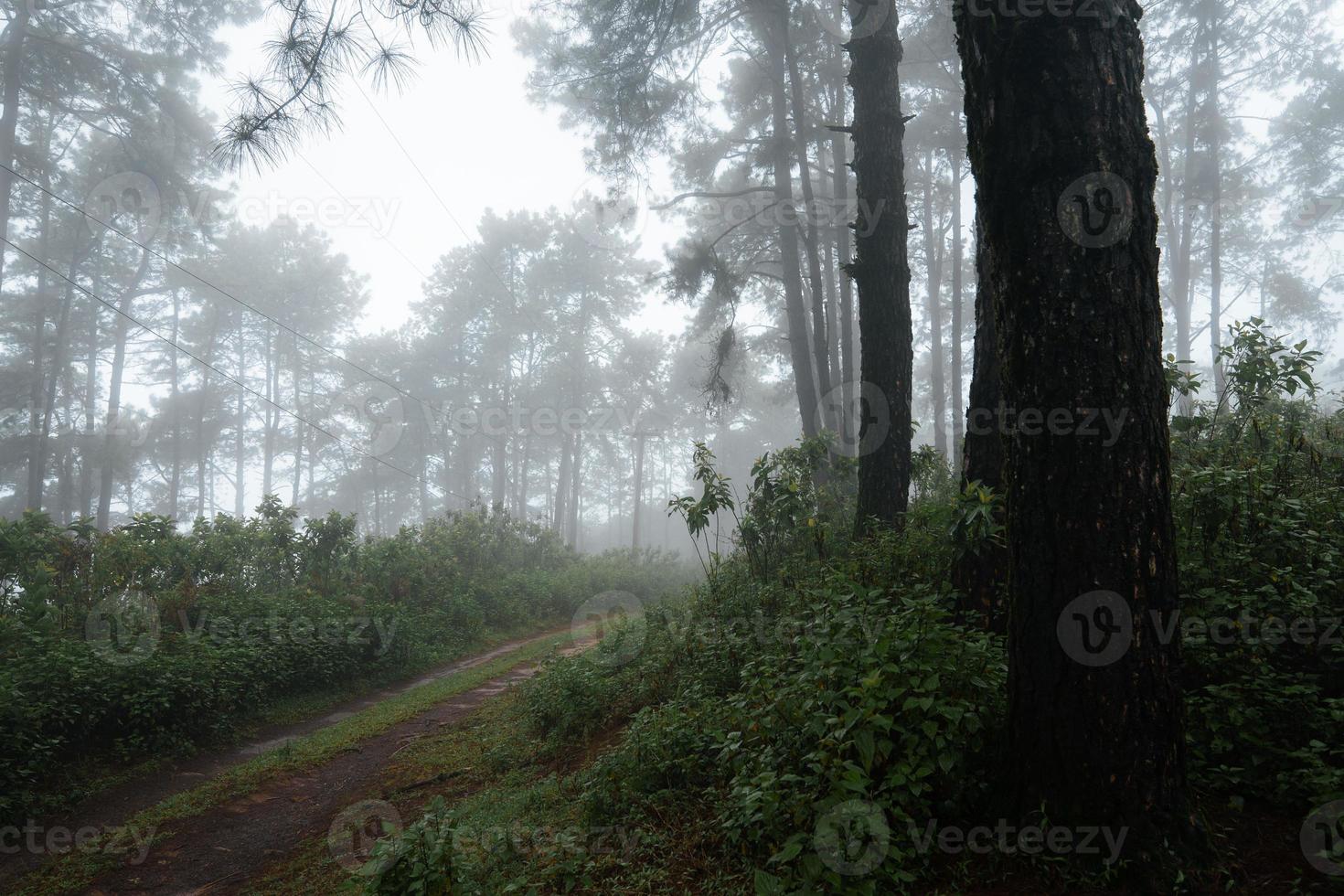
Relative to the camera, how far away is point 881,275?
7.30 meters

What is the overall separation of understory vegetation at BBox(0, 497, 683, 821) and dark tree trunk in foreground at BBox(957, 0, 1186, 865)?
7.33 meters

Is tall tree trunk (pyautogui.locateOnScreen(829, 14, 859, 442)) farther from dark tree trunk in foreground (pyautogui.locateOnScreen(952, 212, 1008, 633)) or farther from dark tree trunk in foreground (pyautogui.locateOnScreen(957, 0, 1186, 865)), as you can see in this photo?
dark tree trunk in foreground (pyautogui.locateOnScreen(957, 0, 1186, 865))

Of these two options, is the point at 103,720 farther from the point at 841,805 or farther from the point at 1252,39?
the point at 1252,39

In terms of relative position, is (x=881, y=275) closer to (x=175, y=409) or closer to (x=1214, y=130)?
(x=1214, y=130)

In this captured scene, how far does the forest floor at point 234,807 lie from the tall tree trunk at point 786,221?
890 cm

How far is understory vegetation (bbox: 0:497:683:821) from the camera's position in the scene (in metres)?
6.34

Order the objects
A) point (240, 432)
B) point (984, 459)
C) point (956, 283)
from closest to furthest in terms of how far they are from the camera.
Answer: point (984, 459) → point (956, 283) → point (240, 432)

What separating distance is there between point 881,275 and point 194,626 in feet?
31.3

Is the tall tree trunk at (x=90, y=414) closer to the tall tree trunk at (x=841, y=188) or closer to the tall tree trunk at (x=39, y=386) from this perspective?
the tall tree trunk at (x=39, y=386)

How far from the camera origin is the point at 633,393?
35.5m

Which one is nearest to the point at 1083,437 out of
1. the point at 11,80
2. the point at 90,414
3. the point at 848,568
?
the point at 848,568

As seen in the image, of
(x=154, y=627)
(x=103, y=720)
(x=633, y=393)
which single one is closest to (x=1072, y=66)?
(x=103, y=720)

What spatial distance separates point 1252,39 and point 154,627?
2954cm

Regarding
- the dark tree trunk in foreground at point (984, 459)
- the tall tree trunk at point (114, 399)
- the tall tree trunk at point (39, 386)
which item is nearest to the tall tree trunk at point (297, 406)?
the tall tree trunk at point (114, 399)
